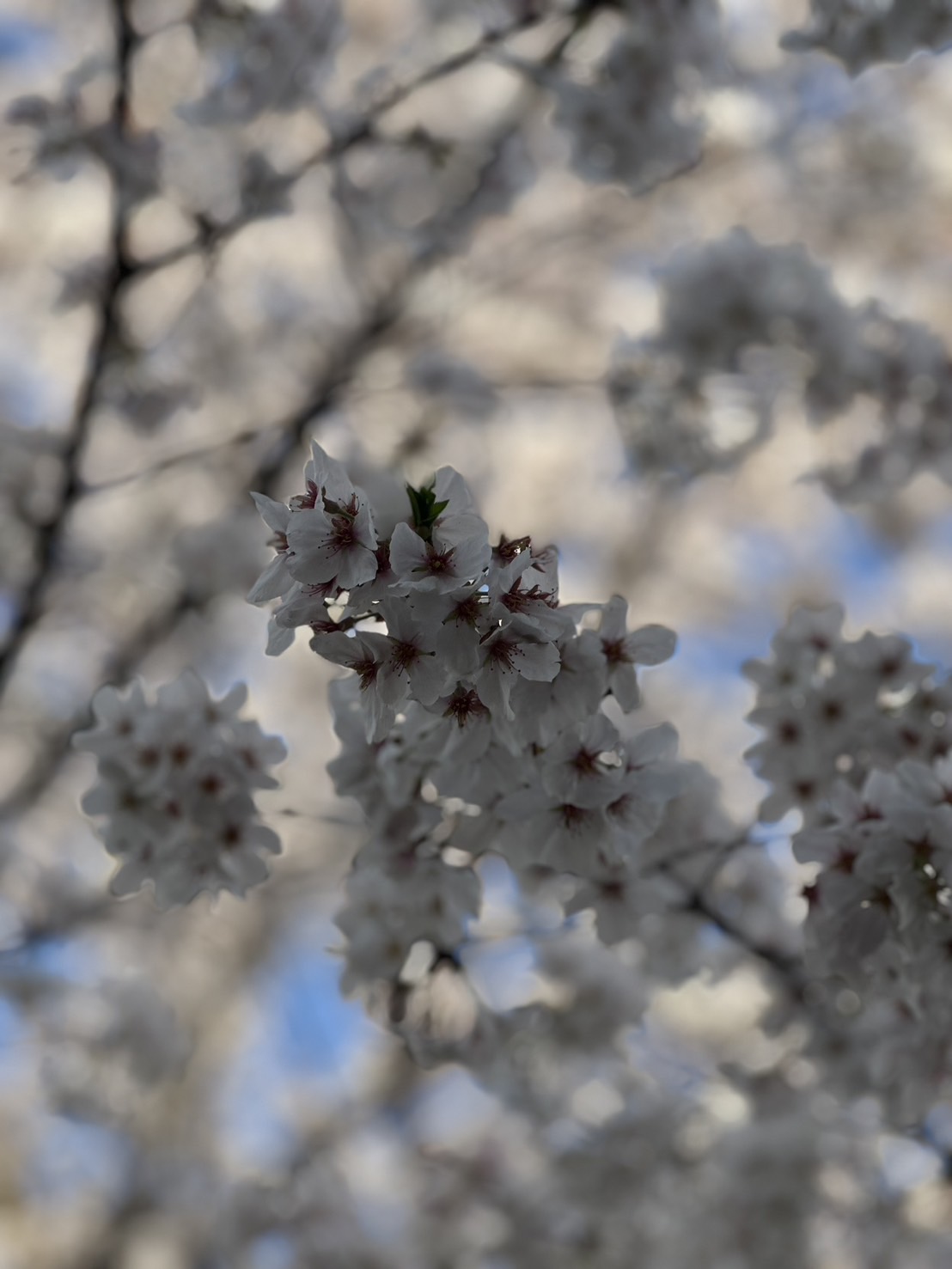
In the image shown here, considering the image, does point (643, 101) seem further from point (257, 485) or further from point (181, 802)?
point (181, 802)

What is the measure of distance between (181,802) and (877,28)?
1.90 meters

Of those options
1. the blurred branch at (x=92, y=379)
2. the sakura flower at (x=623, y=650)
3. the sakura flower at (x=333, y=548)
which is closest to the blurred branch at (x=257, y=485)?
the blurred branch at (x=92, y=379)

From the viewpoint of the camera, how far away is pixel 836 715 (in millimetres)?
1782

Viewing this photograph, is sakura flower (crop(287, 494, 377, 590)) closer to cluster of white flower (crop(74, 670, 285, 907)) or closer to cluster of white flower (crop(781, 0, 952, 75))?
cluster of white flower (crop(74, 670, 285, 907))

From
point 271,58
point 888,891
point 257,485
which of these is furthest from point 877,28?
point 257,485

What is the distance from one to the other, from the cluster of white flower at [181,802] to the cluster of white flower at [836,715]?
804 mm

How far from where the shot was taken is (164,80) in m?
4.33

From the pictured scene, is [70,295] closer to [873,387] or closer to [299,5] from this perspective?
[299,5]

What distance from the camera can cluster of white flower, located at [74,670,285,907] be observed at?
1.61 m

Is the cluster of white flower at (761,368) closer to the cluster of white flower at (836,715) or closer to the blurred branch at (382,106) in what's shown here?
the blurred branch at (382,106)

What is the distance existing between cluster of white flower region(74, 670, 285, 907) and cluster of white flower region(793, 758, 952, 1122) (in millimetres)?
783

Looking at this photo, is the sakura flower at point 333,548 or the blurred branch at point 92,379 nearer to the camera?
the sakura flower at point 333,548

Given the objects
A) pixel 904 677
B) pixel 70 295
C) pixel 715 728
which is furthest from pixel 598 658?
pixel 715 728

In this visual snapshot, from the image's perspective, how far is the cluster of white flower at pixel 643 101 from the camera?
91.4 inches
